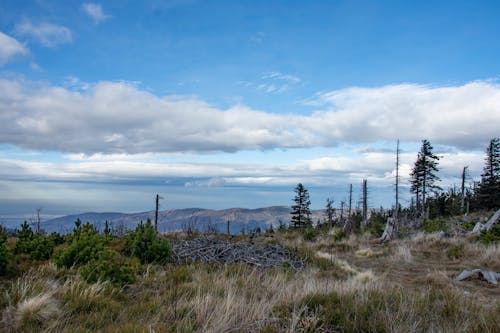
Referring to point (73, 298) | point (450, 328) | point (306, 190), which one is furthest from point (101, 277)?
point (306, 190)

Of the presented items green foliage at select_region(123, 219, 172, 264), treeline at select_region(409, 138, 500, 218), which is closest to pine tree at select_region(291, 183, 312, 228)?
treeline at select_region(409, 138, 500, 218)

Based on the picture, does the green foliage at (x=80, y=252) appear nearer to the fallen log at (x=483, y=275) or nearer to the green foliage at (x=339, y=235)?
the fallen log at (x=483, y=275)

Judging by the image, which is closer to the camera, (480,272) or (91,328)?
(91,328)

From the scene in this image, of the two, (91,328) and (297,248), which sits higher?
(91,328)

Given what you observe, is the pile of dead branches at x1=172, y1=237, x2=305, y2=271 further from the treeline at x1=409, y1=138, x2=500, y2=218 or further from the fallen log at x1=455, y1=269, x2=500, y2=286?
the treeline at x1=409, y1=138, x2=500, y2=218

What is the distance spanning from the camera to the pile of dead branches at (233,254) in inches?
405

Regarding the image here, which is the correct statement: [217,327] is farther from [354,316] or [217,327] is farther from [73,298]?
[73,298]

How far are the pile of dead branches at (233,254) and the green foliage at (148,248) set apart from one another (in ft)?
1.72

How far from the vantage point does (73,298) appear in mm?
4879

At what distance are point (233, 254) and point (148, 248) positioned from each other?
2791mm

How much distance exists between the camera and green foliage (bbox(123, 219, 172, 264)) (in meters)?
9.30

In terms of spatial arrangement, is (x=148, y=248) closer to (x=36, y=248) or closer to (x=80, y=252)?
(x=80, y=252)

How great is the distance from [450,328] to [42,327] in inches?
186

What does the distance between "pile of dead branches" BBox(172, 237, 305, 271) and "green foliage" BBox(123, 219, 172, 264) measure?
0.52 m
